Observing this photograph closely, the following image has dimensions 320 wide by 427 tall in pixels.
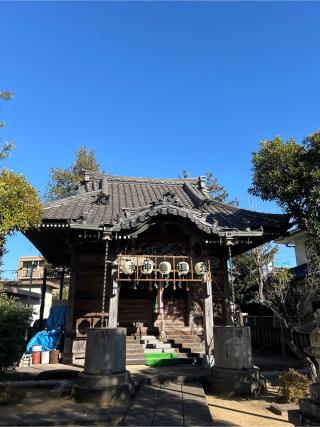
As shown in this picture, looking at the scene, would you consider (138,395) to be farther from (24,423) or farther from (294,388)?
(294,388)

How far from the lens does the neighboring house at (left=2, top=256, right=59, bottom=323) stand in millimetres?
25359

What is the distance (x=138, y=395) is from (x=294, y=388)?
381cm

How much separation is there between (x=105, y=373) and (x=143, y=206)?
669cm

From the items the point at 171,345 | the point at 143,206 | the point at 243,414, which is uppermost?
the point at 143,206

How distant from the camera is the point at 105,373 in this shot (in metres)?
8.34

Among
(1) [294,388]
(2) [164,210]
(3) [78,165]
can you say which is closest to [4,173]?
(2) [164,210]

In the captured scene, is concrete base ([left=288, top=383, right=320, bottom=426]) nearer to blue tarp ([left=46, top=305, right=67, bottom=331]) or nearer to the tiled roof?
the tiled roof

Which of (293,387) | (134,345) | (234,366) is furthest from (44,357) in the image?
(293,387)

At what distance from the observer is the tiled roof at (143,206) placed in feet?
38.6

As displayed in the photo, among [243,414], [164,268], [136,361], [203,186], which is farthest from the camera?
[203,186]

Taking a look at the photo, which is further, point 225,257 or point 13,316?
point 225,257

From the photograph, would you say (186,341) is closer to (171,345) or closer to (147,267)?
(171,345)

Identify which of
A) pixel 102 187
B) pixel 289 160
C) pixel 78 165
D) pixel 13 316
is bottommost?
pixel 13 316

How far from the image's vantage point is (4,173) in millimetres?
9375
